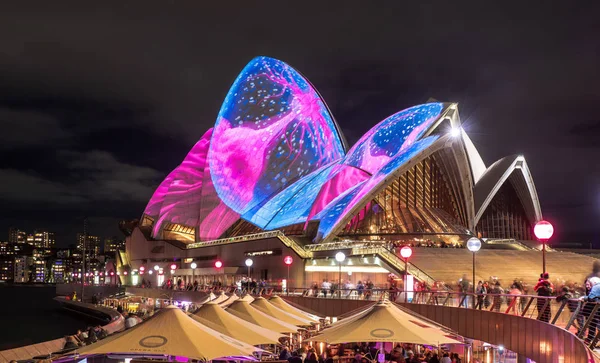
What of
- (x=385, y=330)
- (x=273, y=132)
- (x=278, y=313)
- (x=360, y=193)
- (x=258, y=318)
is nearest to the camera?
(x=385, y=330)

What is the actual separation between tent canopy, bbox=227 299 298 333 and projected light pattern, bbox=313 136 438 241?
26898 millimetres

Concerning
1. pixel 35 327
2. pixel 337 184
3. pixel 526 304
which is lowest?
pixel 35 327

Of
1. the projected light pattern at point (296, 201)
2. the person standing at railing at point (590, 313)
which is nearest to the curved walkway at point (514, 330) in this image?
the person standing at railing at point (590, 313)

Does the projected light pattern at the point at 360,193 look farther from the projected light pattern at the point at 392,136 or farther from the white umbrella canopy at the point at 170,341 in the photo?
the white umbrella canopy at the point at 170,341

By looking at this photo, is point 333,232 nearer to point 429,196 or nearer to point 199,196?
point 429,196

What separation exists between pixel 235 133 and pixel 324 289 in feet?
105

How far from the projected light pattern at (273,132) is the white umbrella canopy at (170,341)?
45236 mm

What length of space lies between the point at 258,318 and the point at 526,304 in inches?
253

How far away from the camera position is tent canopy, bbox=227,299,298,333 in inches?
618

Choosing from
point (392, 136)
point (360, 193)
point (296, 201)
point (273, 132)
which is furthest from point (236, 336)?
point (273, 132)

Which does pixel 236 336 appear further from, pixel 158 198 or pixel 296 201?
pixel 158 198

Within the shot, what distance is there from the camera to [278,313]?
59.1ft

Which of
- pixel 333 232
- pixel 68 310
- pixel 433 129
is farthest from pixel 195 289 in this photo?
pixel 68 310

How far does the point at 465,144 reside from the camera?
47312 millimetres
